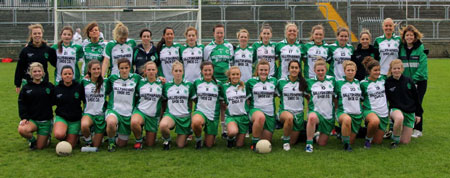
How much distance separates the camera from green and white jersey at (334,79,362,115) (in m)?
6.25

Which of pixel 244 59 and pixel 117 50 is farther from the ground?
pixel 117 50

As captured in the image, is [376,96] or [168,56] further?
[168,56]

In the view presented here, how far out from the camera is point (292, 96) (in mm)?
6359

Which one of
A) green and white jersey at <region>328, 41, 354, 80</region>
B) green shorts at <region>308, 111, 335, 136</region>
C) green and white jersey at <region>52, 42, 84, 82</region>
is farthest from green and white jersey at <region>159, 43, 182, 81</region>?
green and white jersey at <region>328, 41, 354, 80</region>

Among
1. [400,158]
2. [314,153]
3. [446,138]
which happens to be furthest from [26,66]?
[446,138]

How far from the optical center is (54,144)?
654cm

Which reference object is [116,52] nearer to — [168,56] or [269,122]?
[168,56]

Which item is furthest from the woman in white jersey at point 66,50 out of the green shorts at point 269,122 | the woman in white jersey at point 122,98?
the green shorts at point 269,122

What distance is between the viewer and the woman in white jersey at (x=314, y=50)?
706 cm

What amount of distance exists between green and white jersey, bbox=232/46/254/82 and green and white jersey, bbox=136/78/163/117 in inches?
51.3

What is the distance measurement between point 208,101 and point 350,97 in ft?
5.80

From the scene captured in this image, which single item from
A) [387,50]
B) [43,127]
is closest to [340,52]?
[387,50]

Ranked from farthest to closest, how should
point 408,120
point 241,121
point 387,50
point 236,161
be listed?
point 387,50, point 408,120, point 241,121, point 236,161

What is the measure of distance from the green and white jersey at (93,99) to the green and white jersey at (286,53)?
2.52 metres
